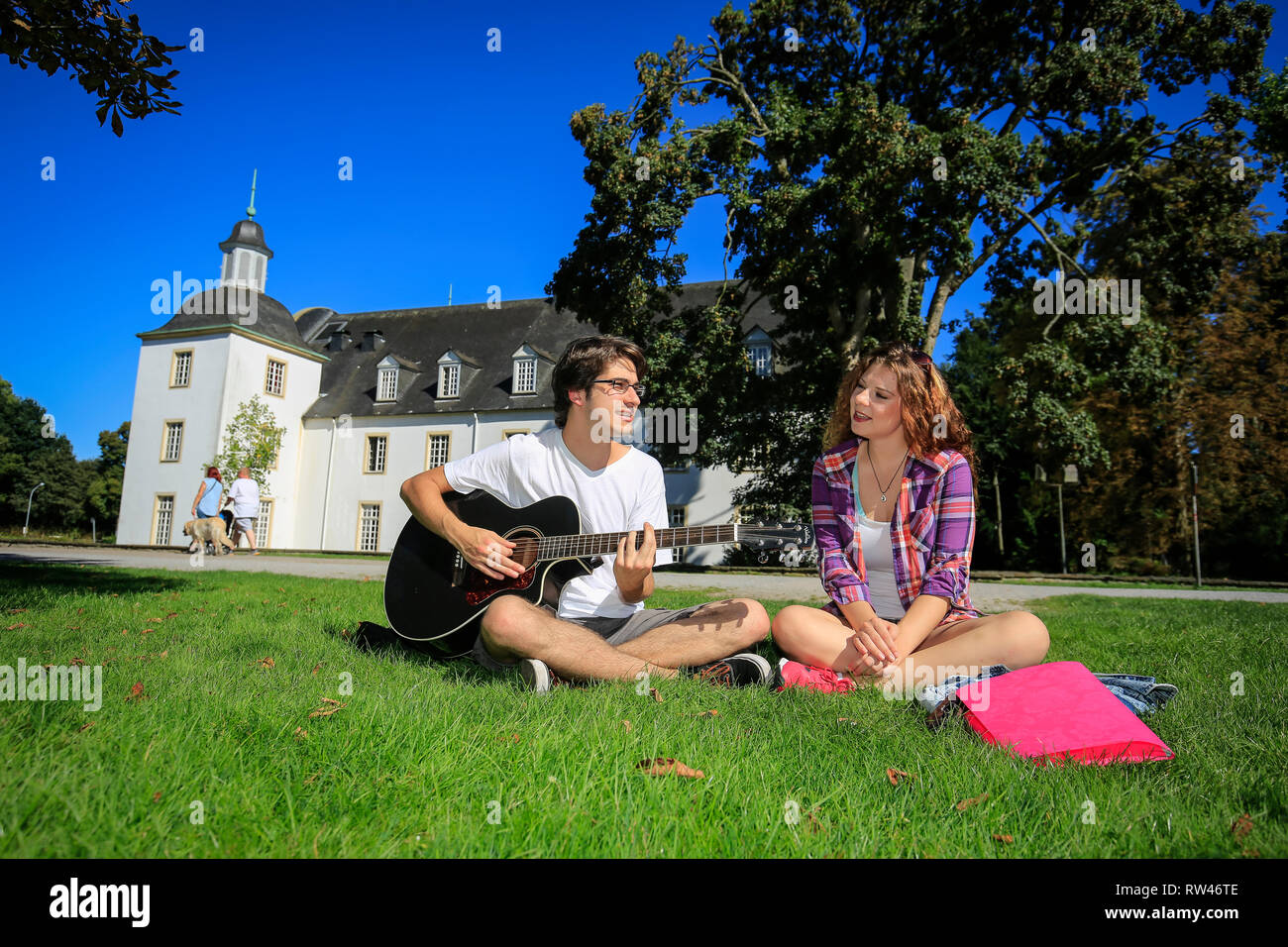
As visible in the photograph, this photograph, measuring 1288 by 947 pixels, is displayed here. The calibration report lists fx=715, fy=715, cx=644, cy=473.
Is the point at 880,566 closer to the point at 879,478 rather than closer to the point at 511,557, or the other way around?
the point at 879,478

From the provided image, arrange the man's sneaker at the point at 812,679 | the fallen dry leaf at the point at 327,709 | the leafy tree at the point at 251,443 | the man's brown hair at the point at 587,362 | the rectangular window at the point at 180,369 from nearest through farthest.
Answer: the fallen dry leaf at the point at 327,709 < the man's sneaker at the point at 812,679 < the man's brown hair at the point at 587,362 < the leafy tree at the point at 251,443 < the rectangular window at the point at 180,369

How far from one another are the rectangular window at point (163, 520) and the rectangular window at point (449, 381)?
1351 cm

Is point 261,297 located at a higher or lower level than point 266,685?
higher

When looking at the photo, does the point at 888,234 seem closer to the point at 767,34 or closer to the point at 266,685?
the point at 767,34

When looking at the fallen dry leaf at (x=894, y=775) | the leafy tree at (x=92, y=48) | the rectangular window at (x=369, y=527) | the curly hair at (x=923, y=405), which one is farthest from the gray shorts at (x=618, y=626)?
the rectangular window at (x=369, y=527)

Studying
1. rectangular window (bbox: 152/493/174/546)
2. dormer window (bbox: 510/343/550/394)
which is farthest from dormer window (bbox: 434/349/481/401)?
rectangular window (bbox: 152/493/174/546)

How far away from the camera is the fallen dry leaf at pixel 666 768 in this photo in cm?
207

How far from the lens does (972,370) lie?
43094 millimetres

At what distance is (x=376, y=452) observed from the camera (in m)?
35.3

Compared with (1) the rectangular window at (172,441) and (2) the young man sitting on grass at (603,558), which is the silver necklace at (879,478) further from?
(1) the rectangular window at (172,441)

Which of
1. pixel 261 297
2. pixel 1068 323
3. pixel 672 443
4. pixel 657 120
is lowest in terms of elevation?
pixel 672 443
